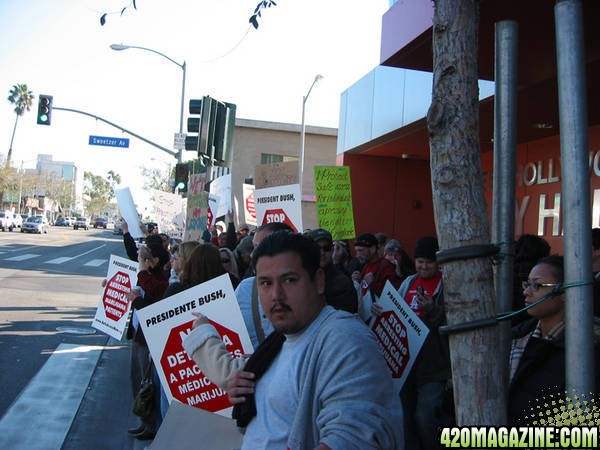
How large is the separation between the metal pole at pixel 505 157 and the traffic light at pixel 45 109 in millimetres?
24351

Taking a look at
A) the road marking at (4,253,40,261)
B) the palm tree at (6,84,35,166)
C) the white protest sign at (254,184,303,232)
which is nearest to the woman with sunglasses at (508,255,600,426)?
the white protest sign at (254,184,303,232)

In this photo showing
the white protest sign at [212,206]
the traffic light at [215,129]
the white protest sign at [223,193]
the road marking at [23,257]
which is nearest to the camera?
the traffic light at [215,129]

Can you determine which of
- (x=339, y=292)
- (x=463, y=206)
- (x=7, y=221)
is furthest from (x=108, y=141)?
(x=7, y=221)

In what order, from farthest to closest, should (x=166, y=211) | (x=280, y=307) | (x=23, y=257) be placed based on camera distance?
(x=23, y=257) → (x=166, y=211) → (x=280, y=307)

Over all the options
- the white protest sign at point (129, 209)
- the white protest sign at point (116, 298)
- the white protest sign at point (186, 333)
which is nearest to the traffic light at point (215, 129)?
the white protest sign at point (129, 209)

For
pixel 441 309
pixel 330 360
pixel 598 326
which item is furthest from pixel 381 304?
pixel 330 360

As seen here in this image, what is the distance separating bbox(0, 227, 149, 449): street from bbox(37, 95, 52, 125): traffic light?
10192 mm

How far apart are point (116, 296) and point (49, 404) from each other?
→ 1.37 m

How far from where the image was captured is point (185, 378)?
3979 mm

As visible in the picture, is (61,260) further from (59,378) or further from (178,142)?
(59,378)

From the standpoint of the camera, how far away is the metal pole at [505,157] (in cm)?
203

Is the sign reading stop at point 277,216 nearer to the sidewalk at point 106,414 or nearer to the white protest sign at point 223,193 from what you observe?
the white protest sign at point 223,193

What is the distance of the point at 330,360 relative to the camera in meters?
2.01

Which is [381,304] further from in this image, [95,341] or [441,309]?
[95,341]
